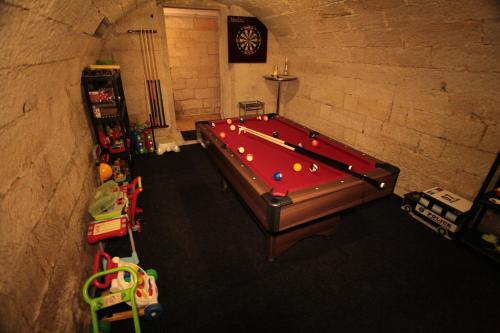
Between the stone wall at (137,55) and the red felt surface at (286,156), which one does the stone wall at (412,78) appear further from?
the stone wall at (137,55)

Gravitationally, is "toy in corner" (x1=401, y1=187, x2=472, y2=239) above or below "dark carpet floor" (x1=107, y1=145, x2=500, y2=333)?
above

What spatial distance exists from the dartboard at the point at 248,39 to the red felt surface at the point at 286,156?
2241 millimetres

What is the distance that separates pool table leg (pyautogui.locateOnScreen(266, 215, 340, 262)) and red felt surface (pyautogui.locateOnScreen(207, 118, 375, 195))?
0.45m

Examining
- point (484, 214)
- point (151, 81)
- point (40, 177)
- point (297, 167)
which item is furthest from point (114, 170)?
point (484, 214)

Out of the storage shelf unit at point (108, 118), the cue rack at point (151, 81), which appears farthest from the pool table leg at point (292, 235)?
the cue rack at point (151, 81)

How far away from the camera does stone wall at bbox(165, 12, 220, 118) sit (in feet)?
19.1

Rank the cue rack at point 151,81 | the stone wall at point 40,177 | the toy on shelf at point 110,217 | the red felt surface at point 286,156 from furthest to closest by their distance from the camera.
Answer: the cue rack at point 151,81, the red felt surface at point 286,156, the toy on shelf at point 110,217, the stone wall at point 40,177

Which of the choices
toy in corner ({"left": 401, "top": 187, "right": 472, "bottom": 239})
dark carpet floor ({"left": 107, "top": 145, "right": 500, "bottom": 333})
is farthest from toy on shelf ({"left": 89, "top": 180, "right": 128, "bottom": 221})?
toy in corner ({"left": 401, "top": 187, "right": 472, "bottom": 239})

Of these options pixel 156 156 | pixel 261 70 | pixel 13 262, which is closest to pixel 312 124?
pixel 261 70

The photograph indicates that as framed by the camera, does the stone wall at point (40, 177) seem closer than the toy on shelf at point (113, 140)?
Yes

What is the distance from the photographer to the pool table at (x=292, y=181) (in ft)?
5.74

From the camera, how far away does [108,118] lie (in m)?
3.02

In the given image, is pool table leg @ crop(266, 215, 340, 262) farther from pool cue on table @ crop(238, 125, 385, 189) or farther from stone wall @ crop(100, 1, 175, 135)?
stone wall @ crop(100, 1, 175, 135)

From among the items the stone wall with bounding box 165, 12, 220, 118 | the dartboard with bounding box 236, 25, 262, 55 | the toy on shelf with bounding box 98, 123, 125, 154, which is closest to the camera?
the toy on shelf with bounding box 98, 123, 125, 154
